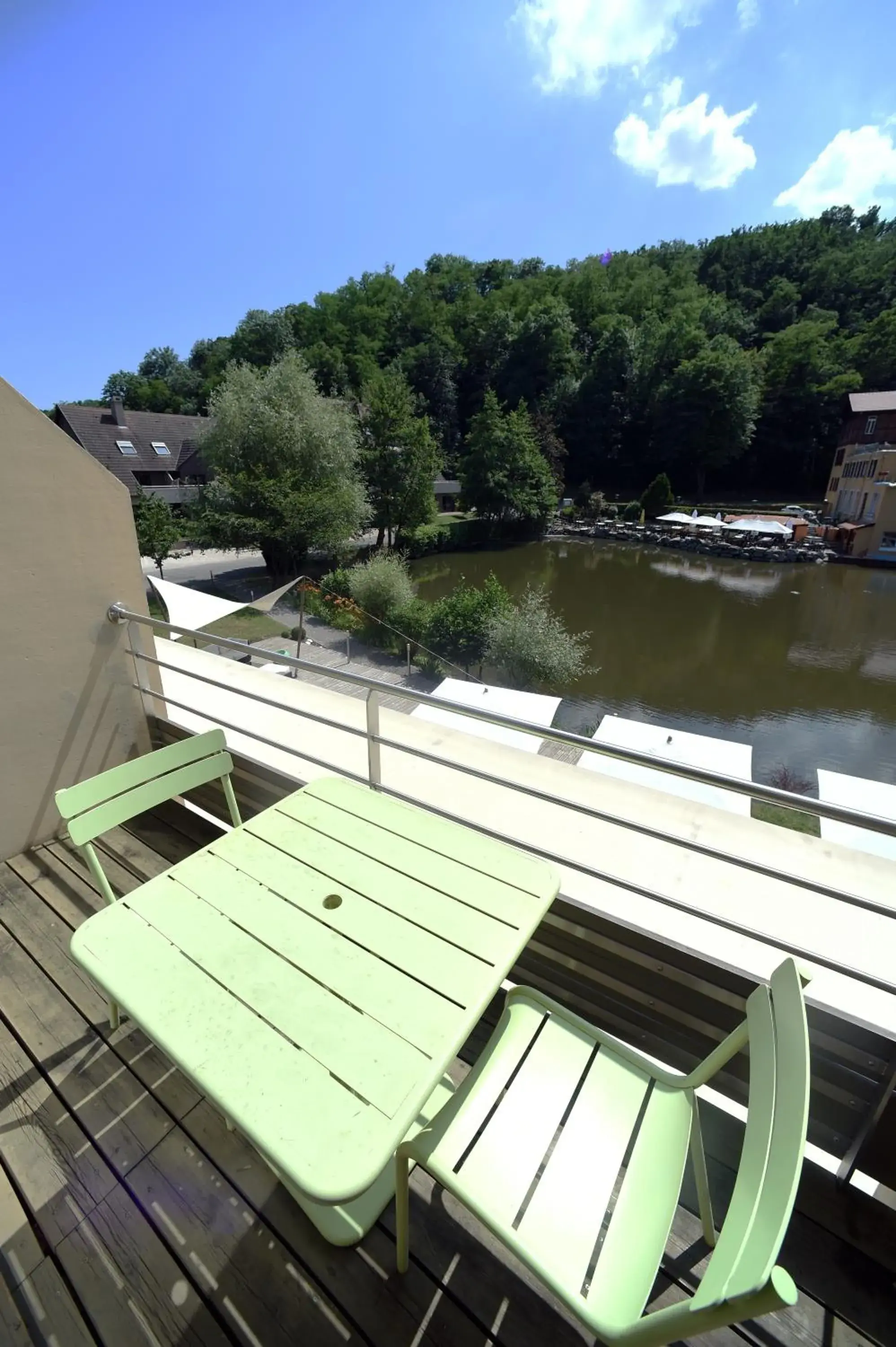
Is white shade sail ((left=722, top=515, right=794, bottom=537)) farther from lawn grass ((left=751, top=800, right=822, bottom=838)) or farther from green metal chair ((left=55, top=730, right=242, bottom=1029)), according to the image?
green metal chair ((left=55, top=730, right=242, bottom=1029))

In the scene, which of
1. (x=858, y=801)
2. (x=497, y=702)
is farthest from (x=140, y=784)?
(x=858, y=801)

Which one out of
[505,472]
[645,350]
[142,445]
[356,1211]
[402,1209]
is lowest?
[356,1211]

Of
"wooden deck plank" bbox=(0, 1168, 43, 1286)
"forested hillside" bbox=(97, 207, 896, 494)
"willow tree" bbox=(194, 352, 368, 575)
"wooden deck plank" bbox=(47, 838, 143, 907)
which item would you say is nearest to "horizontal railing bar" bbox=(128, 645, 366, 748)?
"wooden deck plank" bbox=(47, 838, 143, 907)

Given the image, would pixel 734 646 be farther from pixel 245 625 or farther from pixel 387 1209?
pixel 387 1209

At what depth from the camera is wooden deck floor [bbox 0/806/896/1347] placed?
1.07 metres

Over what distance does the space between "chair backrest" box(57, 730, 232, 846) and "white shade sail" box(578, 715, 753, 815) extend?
4702mm

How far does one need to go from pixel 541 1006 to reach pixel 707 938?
103 centimetres

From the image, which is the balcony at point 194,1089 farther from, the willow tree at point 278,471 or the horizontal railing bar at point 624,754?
the willow tree at point 278,471

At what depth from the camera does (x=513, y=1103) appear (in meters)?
1.08

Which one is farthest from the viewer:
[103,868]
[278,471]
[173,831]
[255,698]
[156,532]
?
[278,471]

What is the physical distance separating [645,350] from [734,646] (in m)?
34.4

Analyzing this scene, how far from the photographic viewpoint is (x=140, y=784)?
1.69 meters

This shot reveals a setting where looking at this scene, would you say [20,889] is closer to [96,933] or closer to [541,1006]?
[96,933]

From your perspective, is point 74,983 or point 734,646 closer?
point 74,983
